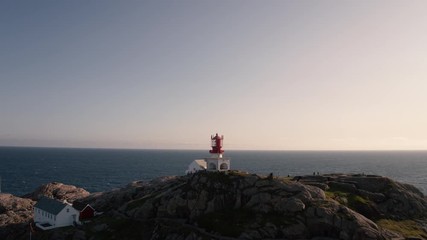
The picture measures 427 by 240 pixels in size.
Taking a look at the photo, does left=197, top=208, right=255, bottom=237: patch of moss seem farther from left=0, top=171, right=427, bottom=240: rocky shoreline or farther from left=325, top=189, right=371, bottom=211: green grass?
left=325, top=189, right=371, bottom=211: green grass

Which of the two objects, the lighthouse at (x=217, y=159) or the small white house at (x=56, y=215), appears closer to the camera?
the small white house at (x=56, y=215)

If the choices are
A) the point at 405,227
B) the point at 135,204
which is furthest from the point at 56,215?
the point at 405,227

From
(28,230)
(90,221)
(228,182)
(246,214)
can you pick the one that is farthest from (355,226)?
(28,230)

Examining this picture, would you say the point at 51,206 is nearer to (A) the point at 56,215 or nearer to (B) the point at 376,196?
(A) the point at 56,215

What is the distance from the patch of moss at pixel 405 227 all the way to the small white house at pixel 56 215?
180 ft

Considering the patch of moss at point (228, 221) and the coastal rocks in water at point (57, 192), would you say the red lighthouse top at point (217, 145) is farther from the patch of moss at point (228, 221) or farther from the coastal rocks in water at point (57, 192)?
the coastal rocks in water at point (57, 192)

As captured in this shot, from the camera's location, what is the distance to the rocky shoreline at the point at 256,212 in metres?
56.6

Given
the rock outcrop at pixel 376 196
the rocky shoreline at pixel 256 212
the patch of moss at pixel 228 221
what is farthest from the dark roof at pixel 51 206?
the rock outcrop at pixel 376 196

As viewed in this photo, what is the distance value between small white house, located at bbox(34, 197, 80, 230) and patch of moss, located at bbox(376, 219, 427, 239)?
54786mm

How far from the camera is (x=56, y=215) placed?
68.5m

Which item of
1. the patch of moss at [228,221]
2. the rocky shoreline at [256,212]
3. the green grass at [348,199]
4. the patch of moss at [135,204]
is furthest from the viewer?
the patch of moss at [135,204]

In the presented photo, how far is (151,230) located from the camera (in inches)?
2435

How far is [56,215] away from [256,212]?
121 feet

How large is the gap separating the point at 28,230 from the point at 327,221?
5366cm
